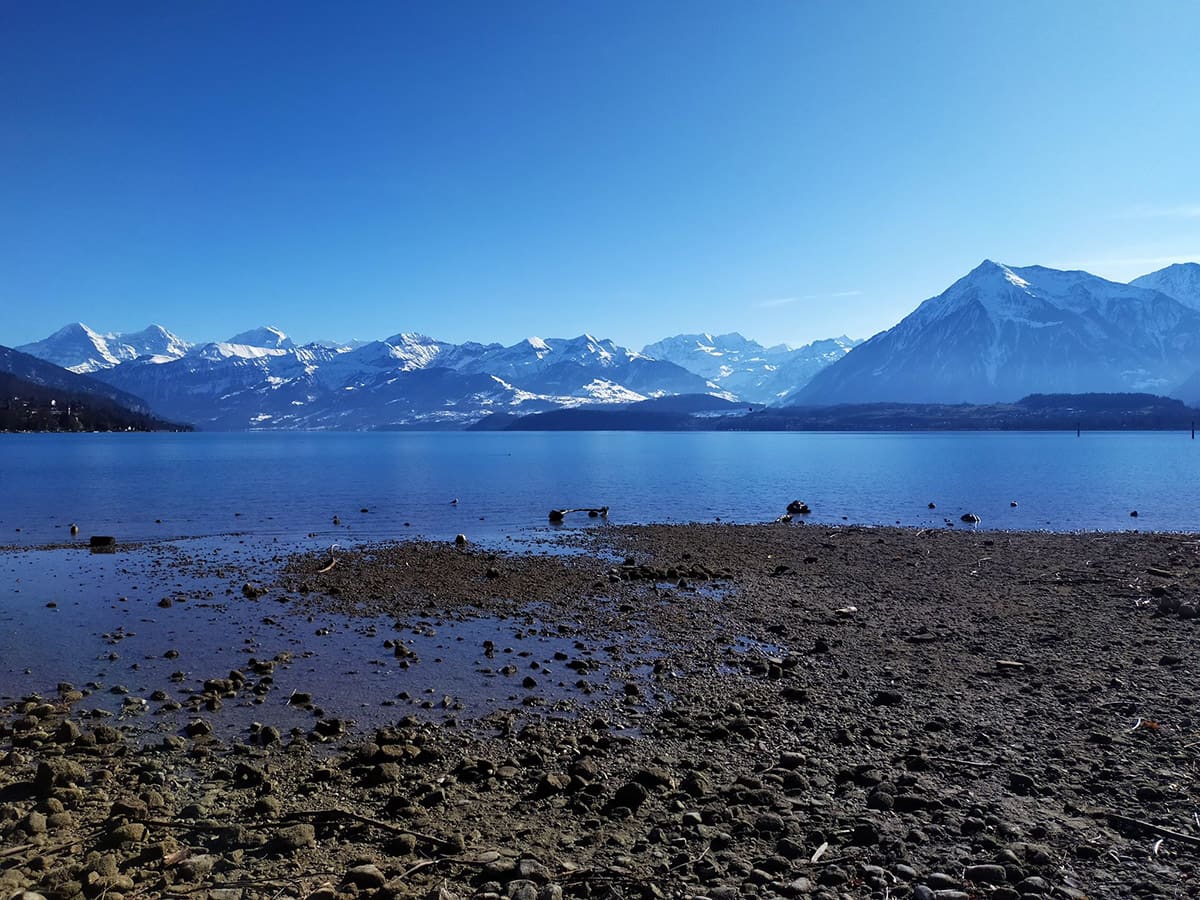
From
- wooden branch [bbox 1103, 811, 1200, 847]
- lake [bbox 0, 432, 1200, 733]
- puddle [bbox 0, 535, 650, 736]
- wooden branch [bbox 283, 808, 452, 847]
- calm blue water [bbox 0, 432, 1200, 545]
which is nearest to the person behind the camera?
wooden branch [bbox 1103, 811, 1200, 847]

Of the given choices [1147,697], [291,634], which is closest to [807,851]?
[1147,697]

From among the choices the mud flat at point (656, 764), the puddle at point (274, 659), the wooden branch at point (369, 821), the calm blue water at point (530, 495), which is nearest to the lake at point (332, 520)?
the puddle at point (274, 659)

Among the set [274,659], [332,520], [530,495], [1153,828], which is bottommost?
[1153,828]

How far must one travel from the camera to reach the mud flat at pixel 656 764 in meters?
8.80

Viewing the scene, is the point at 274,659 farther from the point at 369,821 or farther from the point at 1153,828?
the point at 1153,828

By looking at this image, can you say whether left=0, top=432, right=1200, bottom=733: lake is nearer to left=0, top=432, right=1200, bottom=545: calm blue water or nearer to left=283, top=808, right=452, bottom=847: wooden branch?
left=0, top=432, right=1200, bottom=545: calm blue water

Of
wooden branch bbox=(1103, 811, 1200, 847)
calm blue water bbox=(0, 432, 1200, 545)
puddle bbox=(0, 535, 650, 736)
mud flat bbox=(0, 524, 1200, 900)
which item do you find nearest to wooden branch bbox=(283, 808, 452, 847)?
mud flat bbox=(0, 524, 1200, 900)

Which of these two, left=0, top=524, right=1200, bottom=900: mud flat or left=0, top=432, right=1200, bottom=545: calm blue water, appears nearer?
left=0, top=524, right=1200, bottom=900: mud flat

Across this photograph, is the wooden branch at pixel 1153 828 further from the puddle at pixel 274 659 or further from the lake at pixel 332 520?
the lake at pixel 332 520

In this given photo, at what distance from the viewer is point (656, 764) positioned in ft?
39.7

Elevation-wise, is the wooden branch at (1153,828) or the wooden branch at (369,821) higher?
the wooden branch at (369,821)

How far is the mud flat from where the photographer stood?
28.9 ft

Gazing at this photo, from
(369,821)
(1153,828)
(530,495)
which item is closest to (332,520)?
(530,495)

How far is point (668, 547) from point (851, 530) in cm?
1265
